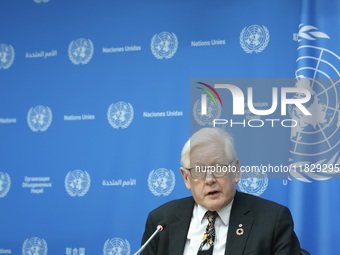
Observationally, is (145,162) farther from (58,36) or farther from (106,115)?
(58,36)

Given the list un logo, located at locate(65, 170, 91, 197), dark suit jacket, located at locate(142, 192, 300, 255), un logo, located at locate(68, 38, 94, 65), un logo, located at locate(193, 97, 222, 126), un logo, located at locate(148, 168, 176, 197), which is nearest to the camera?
dark suit jacket, located at locate(142, 192, 300, 255)

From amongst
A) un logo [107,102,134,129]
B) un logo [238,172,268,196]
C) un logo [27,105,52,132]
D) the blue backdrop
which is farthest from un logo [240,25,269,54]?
un logo [27,105,52,132]

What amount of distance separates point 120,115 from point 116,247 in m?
1.11

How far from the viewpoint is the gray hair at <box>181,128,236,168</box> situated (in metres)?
2.11

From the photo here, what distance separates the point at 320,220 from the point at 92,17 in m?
2.55

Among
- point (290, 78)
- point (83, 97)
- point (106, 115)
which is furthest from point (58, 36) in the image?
point (290, 78)

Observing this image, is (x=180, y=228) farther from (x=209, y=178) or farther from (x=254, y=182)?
(x=254, y=182)

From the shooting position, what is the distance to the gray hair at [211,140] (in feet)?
6.91

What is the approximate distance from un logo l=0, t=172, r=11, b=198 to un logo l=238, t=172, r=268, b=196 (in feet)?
7.07

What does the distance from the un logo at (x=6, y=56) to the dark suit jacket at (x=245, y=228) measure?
2.54 m

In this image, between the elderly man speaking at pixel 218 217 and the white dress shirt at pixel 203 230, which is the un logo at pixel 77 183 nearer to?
the elderly man speaking at pixel 218 217

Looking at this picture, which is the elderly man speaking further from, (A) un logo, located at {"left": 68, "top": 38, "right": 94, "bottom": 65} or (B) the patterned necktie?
(A) un logo, located at {"left": 68, "top": 38, "right": 94, "bottom": 65}

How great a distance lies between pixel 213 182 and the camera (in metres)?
2.06

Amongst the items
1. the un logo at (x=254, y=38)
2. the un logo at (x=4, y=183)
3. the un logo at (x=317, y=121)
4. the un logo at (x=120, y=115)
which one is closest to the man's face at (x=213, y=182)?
the un logo at (x=317, y=121)
